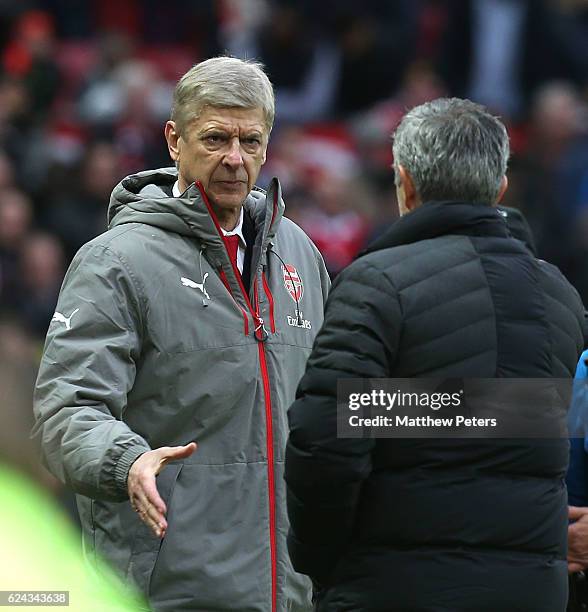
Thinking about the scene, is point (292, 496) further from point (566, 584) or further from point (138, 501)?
point (566, 584)

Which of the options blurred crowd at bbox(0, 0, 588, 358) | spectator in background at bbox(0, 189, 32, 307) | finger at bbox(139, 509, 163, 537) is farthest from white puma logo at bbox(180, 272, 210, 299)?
spectator in background at bbox(0, 189, 32, 307)

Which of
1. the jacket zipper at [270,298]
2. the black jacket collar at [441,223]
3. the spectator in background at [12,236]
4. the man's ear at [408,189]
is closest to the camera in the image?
the black jacket collar at [441,223]

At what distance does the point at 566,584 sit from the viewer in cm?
298

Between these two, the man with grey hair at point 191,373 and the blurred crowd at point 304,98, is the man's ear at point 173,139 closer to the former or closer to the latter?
the man with grey hair at point 191,373

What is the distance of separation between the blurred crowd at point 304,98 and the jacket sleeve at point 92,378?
4605 millimetres

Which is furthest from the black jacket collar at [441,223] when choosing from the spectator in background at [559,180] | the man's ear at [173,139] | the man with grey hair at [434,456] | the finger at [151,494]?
the spectator in background at [559,180]

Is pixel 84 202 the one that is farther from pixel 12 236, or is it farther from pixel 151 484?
pixel 151 484

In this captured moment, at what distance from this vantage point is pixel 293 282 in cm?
369

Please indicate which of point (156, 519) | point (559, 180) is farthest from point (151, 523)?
point (559, 180)

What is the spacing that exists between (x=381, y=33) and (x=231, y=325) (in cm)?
771

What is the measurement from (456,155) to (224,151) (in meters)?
0.73

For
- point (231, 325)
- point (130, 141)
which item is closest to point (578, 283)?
point (130, 141)

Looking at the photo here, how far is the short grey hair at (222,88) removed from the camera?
3514 millimetres

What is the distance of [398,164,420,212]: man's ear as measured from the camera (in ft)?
10.1
